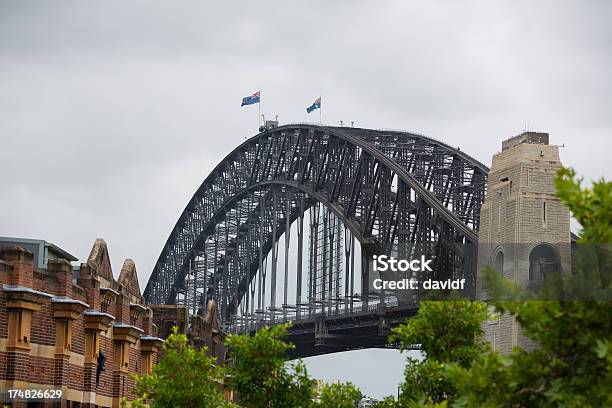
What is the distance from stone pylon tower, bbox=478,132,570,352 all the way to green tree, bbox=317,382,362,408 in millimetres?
42856

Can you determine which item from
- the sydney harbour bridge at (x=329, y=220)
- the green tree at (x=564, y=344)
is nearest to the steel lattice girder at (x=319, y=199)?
the sydney harbour bridge at (x=329, y=220)

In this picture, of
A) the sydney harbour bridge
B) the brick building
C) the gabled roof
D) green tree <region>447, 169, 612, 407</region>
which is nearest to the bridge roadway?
the sydney harbour bridge

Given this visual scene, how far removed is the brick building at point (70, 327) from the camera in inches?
1446

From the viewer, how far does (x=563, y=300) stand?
24.3 m

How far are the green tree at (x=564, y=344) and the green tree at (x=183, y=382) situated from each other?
41.6 feet

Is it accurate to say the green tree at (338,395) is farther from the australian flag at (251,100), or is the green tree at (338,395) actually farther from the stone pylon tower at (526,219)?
the australian flag at (251,100)

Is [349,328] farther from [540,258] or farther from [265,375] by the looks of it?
[265,375]

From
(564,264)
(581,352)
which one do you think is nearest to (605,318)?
(581,352)

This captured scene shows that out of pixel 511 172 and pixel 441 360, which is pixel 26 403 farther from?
pixel 511 172

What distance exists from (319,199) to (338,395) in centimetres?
10784

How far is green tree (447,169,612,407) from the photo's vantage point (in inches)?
925

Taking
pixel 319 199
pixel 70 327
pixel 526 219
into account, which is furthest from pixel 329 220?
pixel 70 327

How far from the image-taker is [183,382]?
119 feet

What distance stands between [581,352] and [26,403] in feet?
60.0
